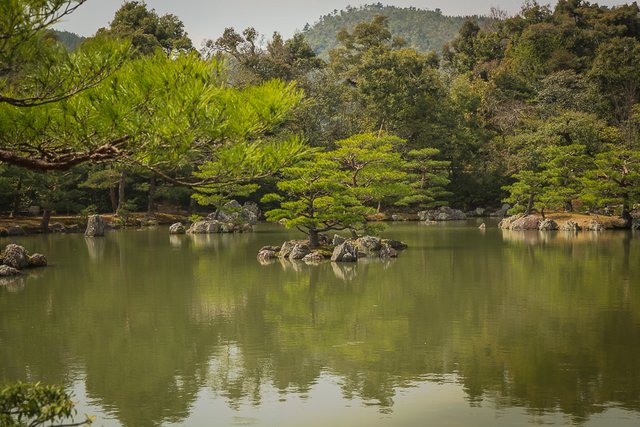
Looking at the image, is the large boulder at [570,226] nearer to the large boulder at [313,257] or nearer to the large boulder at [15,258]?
the large boulder at [313,257]

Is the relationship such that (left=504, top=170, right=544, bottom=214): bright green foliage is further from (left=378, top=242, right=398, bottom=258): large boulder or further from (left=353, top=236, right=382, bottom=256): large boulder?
(left=353, top=236, right=382, bottom=256): large boulder

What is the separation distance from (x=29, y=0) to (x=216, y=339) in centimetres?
681

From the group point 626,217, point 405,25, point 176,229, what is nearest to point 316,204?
point 176,229

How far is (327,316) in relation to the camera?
1259cm

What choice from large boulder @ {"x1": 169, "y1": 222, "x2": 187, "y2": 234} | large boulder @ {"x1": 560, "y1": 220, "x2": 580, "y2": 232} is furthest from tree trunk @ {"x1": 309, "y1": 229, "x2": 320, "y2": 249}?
large boulder @ {"x1": 560, "y1": 220, "x2": 580, "y2": 232}

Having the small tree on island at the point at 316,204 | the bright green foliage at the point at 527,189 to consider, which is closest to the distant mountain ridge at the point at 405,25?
the bright green foliage at the point at 527,189

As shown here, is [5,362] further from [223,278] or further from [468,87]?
[468,87]

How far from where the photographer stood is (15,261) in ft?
60.6

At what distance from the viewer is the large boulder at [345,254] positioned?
66.3ft

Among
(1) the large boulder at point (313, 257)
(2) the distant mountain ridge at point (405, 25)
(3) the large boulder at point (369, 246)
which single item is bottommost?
(1) the large boulder at point (313, 257)

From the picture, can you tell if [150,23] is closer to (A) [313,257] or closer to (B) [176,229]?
(B) [176,229]

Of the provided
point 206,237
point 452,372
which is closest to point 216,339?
point 452,372

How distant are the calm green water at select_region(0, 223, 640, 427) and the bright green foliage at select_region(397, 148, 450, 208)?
58.5 feet

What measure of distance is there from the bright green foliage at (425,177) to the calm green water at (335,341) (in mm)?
17833
